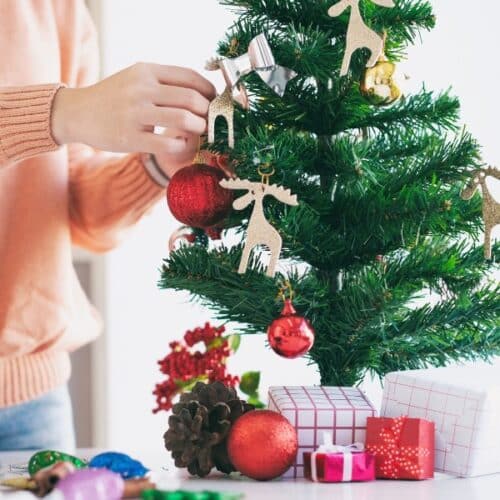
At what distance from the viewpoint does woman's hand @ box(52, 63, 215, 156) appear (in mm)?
751

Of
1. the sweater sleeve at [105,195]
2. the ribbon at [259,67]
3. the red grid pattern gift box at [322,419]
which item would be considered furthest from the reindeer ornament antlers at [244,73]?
the sweater sleeve at [105,195]

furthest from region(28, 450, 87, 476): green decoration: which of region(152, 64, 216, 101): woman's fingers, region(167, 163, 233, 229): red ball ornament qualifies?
region(152, 64, 216, 101): woman's fingers

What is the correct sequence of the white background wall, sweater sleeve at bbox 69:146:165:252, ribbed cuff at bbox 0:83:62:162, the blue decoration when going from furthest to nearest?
the white background wall
sweater sleeve at bbox 69:146:165:252
ribbed cuff at bbox 0:83:62:162
the blue decoration

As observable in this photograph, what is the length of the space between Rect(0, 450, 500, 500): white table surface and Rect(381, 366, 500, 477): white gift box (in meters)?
0.01

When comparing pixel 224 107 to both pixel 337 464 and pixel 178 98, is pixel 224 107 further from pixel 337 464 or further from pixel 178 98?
pixel 337 464

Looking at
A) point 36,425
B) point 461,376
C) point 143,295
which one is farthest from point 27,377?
point 143,295

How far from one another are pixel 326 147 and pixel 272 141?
6 centimetres

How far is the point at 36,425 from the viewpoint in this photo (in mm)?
1126

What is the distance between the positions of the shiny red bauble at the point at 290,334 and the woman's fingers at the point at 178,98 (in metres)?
0.19

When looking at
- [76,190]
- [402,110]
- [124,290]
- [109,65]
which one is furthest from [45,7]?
[124,290]

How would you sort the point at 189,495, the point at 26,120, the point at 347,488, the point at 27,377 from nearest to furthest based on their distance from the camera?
the point at 189,495, the point at 347,488, the point at 26,120, the point at 27,377

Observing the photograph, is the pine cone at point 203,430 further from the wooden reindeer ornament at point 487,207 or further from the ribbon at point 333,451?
the wooden reindeer ornament at point 487,207

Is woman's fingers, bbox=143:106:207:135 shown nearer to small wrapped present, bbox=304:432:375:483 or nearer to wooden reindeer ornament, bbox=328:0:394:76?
wooden reindeer ornament, bbox=328:0:394:76

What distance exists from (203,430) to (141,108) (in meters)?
0.28
